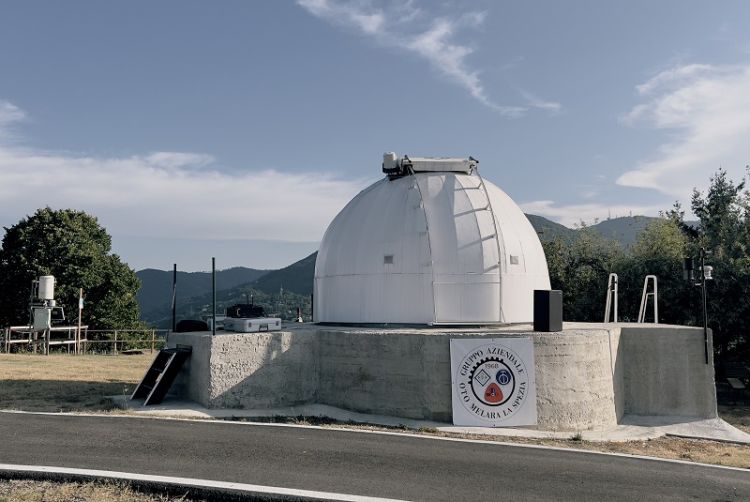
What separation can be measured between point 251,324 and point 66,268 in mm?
30514

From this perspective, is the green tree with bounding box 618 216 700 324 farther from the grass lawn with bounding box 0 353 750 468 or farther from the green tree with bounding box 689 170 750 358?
the grass lawn with bounding box 0 353 750 468

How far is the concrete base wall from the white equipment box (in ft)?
2.11

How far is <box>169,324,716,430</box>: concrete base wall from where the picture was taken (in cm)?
1648

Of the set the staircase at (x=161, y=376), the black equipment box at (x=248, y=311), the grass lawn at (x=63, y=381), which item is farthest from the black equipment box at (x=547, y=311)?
the grass lawn at (x=63, y=381)

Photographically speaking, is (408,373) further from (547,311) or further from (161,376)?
(161,376)

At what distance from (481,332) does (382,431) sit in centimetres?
448

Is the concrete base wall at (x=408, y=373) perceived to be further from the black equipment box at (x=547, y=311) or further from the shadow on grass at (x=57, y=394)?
the shadow on grass at (x=57, y=394)

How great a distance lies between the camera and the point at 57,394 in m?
18.5

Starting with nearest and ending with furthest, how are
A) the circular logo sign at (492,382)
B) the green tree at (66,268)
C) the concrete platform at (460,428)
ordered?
the concrete platform at (460,428), the circular logo sign at (492,382), the green tree at (66,268)

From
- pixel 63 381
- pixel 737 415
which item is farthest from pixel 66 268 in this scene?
pixel 737 415

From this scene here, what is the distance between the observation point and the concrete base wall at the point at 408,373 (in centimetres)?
1648

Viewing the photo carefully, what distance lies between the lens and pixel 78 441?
11.8 m

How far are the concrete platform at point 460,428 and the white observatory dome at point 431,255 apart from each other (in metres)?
4.04

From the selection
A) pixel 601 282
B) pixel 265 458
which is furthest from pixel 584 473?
pixel 601 282
